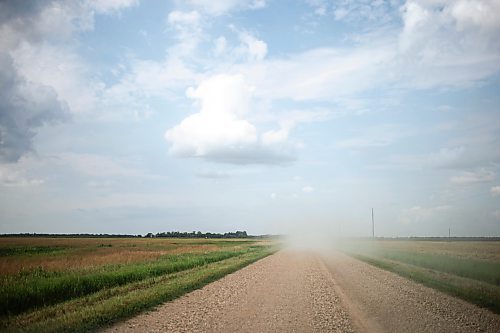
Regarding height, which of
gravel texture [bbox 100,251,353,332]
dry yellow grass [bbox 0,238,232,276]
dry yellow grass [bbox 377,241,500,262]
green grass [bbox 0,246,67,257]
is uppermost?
gravel texture [bbox 100,251,353,332]

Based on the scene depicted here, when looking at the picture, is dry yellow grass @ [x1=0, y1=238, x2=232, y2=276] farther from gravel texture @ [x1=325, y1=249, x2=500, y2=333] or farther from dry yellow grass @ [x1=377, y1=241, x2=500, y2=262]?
dry yellow grass @ [x1=377, y1=241, x2=500, y2=262]

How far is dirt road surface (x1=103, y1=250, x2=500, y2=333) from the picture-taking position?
32.6 ft

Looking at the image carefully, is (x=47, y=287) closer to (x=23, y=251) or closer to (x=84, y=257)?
(x=84, y=257)

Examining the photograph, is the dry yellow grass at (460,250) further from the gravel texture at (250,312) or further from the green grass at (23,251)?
the green grass at (23,251)

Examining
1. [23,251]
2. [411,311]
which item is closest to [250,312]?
[411,311]

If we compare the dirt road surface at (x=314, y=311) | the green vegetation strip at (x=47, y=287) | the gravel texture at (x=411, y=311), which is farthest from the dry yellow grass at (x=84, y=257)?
the gravel texture at (x=411, y=311)

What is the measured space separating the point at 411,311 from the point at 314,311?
2995 millimetres

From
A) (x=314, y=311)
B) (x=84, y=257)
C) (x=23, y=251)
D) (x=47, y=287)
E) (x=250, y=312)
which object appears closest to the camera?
(x=250, y=312)

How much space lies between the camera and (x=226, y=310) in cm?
1207

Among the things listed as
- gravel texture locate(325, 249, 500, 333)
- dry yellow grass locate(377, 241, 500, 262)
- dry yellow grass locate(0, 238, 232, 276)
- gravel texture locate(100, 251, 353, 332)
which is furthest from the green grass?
dry yellow grass locate(377, 241, 500, 262)

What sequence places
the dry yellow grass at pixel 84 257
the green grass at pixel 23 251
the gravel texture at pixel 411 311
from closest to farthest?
the gravel texture at pixel 411 311 < the dry yellow grass at pixel 84 257 < the green grass at pixel 23 251

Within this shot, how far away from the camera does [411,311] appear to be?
12.2m

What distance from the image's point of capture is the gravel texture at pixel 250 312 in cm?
981

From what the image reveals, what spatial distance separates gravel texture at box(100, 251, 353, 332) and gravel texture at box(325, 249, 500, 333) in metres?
0.63
